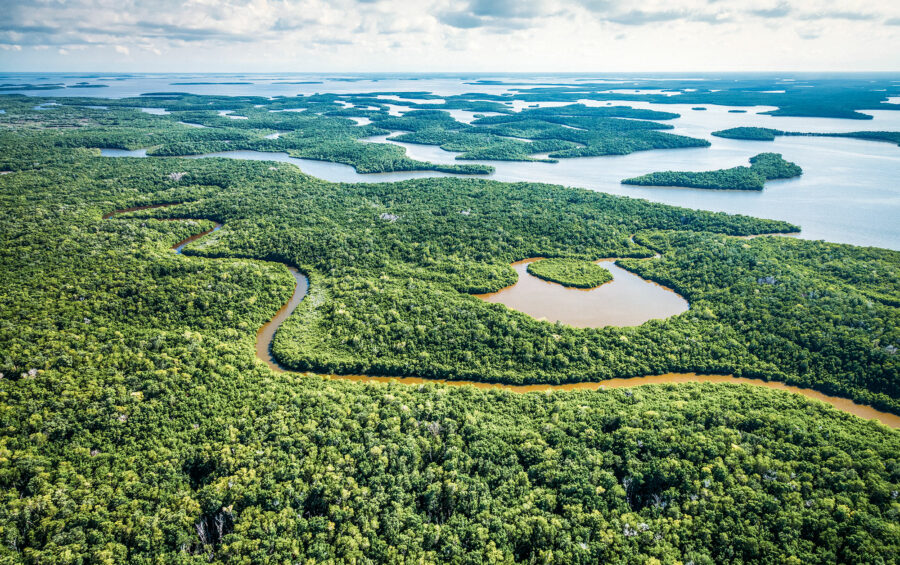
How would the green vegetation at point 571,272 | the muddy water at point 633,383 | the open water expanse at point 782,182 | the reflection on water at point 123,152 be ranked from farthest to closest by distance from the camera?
the reflection on water at point 123,152 < the open water expanse at point 782,182 < the green vegetation at point 571,272 < the muddy water at point 633,383

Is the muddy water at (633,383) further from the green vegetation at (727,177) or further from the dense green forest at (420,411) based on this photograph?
the green vegetation at (727,177)

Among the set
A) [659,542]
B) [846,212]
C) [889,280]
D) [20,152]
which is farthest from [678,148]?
[20,152]

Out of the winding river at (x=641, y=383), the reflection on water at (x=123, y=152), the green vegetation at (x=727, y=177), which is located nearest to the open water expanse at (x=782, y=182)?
the reflection on water at (x=123, y=152)

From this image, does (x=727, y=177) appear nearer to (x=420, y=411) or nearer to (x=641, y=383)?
(x=641, y=383)

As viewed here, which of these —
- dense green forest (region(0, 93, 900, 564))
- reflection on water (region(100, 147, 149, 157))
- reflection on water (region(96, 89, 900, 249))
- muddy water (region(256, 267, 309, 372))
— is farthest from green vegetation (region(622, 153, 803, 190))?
reflection on water (region(100, 147, 149, 157))

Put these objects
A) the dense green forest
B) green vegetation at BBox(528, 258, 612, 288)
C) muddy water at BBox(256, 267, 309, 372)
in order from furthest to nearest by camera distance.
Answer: green vegetation at BBox(528, 258, 612, 288) → muddy water at BBox(256, 267, 309, 372) → the dense green forest

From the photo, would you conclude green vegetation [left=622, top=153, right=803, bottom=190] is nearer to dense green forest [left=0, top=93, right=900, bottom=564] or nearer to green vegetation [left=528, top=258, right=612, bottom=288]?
dense green forest [left=0, top=93, right=900, bottom=564]

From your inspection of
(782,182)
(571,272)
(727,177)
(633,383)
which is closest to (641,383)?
(633,383)
